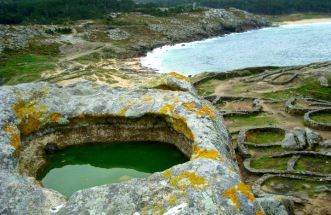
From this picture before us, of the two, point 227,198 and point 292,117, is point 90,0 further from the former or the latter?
point 227,198

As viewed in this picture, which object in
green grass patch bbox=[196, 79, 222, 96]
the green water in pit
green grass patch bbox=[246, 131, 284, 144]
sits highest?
the green water in pit

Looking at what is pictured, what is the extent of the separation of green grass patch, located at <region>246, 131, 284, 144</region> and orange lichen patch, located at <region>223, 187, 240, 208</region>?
53.7 ft

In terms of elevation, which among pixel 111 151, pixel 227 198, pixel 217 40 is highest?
pixel 227 198

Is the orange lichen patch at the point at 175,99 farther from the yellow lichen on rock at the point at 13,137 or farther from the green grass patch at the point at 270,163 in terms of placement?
the green grass patch at the point at 270,163

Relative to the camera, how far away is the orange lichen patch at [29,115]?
999 centimetres

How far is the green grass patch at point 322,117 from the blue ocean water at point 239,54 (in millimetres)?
31231

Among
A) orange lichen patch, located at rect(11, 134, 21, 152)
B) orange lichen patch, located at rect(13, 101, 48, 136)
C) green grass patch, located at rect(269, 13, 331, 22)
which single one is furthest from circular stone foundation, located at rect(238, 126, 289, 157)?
green grass patch, located at rect(269, 13, 331, 22)

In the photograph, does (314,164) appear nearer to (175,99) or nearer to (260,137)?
(260,137)

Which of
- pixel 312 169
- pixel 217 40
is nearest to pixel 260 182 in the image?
pixel 312 169

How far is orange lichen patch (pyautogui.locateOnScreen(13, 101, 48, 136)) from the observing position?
393 inches

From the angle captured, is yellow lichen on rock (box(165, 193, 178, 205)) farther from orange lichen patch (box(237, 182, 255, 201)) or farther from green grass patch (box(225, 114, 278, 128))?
green grass patch (box(225, 114, 278, 128))

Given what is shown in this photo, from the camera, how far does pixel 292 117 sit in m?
26.8

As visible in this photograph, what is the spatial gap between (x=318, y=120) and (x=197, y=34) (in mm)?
85412

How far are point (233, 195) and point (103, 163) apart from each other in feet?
12.1
